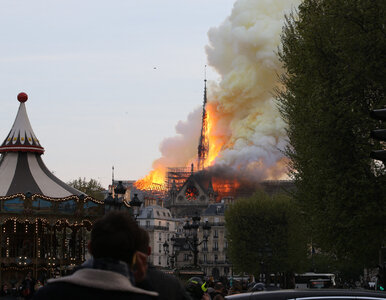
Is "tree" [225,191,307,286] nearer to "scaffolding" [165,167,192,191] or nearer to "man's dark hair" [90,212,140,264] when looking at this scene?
"man's dark hair" [90,212,140,264]

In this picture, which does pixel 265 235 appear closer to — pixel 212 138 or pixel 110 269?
pixel 212 138

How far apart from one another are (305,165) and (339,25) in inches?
219

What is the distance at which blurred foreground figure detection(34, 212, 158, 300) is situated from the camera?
4.34m

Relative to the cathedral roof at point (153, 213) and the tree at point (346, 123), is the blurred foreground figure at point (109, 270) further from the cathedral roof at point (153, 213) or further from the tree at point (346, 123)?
the cathedral roof at point (153, 213)

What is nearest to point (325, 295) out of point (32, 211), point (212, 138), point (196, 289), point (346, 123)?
point (196, 289)

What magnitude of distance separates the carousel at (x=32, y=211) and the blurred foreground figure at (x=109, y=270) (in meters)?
38.8

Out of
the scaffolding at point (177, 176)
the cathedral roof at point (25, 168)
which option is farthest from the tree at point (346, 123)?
the scaffolding at point (177, 176)

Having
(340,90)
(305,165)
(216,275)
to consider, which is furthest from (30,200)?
(216,275)

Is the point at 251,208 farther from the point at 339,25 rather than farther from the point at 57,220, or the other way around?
the point at 339,25

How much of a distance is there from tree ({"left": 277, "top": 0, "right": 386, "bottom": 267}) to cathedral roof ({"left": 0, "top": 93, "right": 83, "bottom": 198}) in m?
19.7

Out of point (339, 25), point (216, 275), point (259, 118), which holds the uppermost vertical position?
point (259, 118)

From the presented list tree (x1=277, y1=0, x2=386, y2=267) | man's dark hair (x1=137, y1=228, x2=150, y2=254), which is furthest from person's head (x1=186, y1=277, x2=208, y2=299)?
tree (x1=277, y1=0, x2=386, y2=267)

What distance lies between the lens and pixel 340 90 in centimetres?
2775

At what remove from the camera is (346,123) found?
89.9 feet
